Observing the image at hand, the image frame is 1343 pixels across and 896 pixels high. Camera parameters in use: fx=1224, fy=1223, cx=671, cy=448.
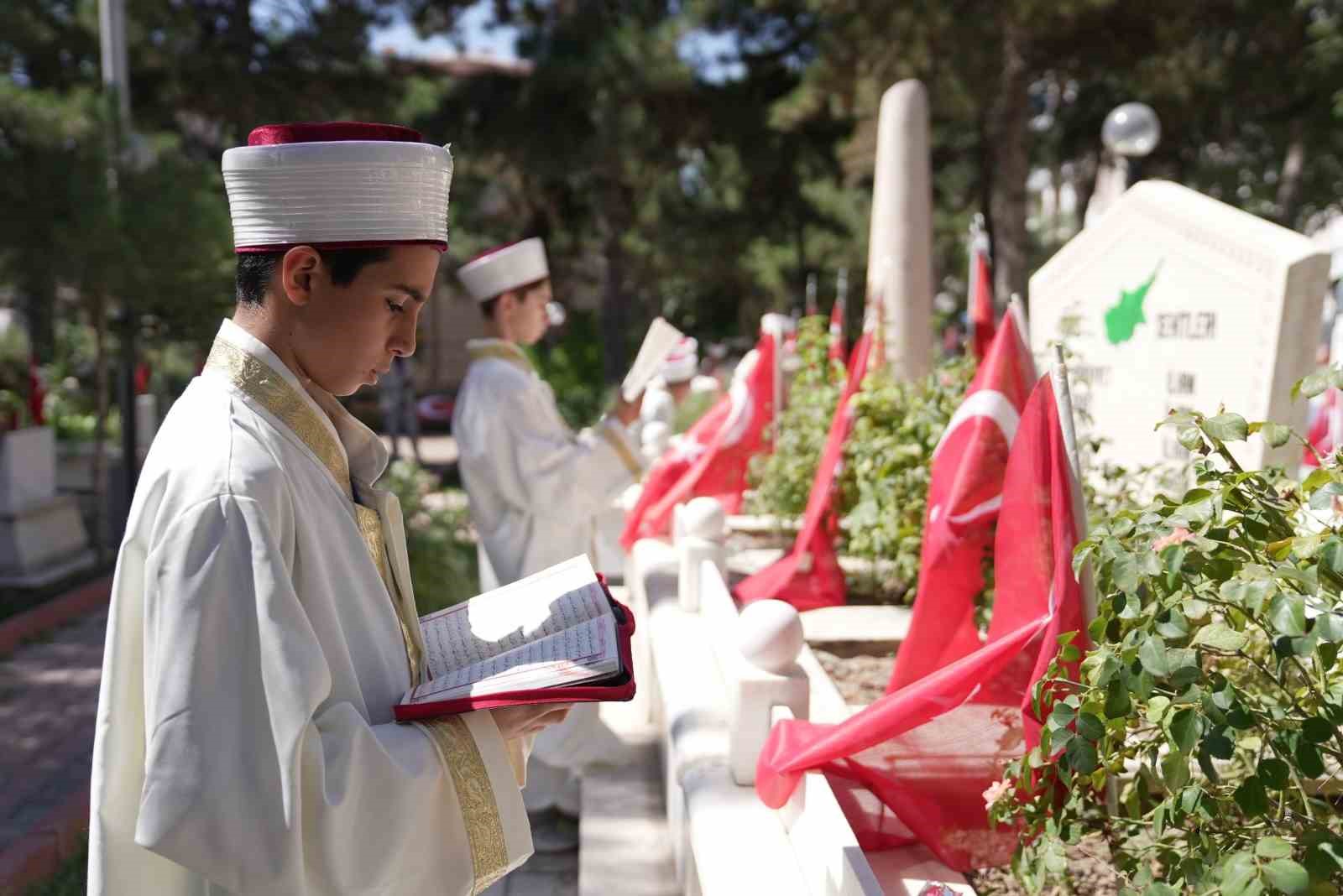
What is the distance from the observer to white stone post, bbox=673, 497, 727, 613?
13.8 ft

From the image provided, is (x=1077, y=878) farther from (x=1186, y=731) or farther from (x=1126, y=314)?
(x=1126, y=314)

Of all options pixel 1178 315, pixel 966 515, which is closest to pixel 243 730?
pixel 966 515

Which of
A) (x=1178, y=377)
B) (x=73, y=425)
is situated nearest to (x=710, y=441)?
(x=1178, y=377)

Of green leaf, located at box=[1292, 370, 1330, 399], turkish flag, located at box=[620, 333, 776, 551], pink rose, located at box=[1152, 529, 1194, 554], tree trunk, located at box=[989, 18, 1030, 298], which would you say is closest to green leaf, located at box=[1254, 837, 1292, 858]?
pink rose, located at box=[1152, 529, 1194, 554]

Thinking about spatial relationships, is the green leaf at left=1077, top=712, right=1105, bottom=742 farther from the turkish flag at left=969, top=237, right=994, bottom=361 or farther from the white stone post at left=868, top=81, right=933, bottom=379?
the white stone post at left=868, top=81, right=933, bottom=379

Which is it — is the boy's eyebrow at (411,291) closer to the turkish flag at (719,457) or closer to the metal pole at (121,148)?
the turkish flag at (719,457)

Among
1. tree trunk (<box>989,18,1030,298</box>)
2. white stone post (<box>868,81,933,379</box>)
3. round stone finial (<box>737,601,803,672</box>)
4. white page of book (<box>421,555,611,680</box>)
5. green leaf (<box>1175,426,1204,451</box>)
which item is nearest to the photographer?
green leaf (<box>1175,426,1204,451</box>)

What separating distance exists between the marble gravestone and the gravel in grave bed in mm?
1053

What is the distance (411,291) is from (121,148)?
7851 mm

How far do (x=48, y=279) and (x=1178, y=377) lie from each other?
7290 millimetres

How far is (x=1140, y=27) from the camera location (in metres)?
12.8

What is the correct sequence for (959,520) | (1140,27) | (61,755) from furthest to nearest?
1. (1140,27)
2. (61,755)
3. (959,520)

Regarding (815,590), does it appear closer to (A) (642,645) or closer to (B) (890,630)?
(B) (890,630)

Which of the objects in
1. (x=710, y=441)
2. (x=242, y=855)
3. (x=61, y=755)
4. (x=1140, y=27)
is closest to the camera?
(x=242, y=855)
